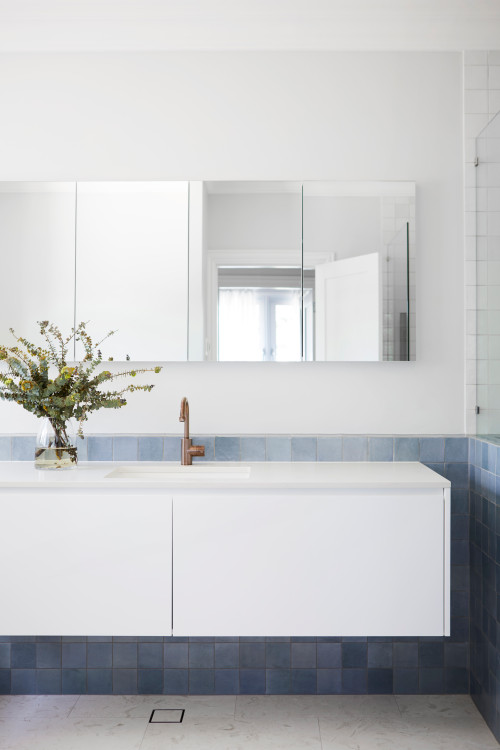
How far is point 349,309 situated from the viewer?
224cm

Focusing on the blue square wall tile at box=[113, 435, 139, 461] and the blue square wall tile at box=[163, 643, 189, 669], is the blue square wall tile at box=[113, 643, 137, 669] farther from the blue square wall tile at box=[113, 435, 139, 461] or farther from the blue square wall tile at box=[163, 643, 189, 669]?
the blue square wall tile at box=[113, 435, 139, 461]

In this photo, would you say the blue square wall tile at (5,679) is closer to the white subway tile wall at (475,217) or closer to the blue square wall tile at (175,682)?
the blue square wall tile at (175,682)

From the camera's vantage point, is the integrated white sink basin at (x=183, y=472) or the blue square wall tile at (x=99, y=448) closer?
the integrated white sink basin at (x=183, y=472)

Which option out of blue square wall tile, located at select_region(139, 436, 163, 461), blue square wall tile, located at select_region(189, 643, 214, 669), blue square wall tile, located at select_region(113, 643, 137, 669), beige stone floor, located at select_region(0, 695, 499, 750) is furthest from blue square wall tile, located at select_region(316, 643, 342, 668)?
blue square wall tile, located at select_region(139, 436, 163, 461)

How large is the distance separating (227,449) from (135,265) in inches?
30.0

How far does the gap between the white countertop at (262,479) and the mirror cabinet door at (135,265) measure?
1.58ft

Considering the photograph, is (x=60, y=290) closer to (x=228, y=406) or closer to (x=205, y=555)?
(x=228, y=406)

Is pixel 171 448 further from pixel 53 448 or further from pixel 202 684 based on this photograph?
pixel 202 684

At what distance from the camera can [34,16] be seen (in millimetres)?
2240

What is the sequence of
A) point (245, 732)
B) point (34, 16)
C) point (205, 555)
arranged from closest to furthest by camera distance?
point (205, 555) → point (245, 732) → point (34, 16)

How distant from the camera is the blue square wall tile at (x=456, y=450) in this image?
226 cm

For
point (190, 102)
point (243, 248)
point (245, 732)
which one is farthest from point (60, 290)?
point (245, 732)

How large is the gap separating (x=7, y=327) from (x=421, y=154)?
1674mm

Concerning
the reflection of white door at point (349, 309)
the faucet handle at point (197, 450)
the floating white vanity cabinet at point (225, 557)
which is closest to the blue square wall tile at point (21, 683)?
the floating white vanity cabinet at point (225, 557)
